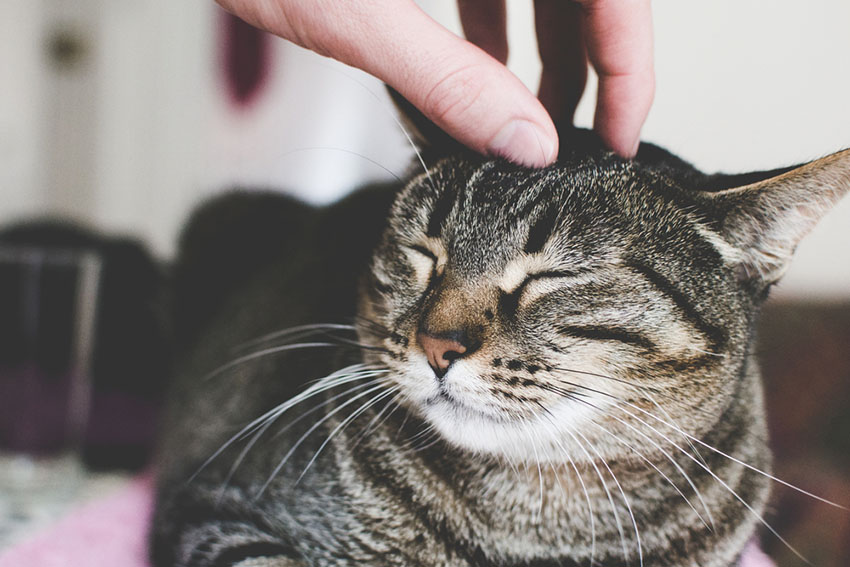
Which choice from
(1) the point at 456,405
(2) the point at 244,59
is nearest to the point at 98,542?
(1) the point at 456,405

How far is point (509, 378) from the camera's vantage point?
666mm

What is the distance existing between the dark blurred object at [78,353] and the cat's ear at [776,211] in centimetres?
122

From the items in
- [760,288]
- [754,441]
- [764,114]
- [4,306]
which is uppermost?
[764,114]

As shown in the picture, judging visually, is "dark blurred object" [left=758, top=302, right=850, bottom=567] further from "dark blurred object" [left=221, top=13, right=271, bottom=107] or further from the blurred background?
"dark blurred object" [left=221, top=13, right=271, bottom=107]

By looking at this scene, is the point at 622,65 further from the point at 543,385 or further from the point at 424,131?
the point at 543,385

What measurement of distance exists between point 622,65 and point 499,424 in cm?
43

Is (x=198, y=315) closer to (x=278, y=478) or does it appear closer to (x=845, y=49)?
(x=278, y=478)

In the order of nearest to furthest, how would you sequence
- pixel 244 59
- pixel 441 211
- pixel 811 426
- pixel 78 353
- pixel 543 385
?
pixel 543 385 → pixel 441 211 → pixel 811 426 → pixel 78 353 → pixel 244 59

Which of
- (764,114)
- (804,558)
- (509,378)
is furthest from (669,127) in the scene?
(804,558)

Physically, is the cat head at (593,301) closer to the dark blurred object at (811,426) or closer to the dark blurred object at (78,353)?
the dark blurred object at (811,426)

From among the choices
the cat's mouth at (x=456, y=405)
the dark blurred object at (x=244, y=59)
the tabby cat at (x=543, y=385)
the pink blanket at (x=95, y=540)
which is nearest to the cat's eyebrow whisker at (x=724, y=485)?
the tabby cat at (x=543, y=385)

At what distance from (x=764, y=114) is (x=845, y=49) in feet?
0.39

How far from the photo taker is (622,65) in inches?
31.6

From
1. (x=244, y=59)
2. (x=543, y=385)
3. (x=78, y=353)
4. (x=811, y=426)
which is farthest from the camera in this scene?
(x=244, y=59)
